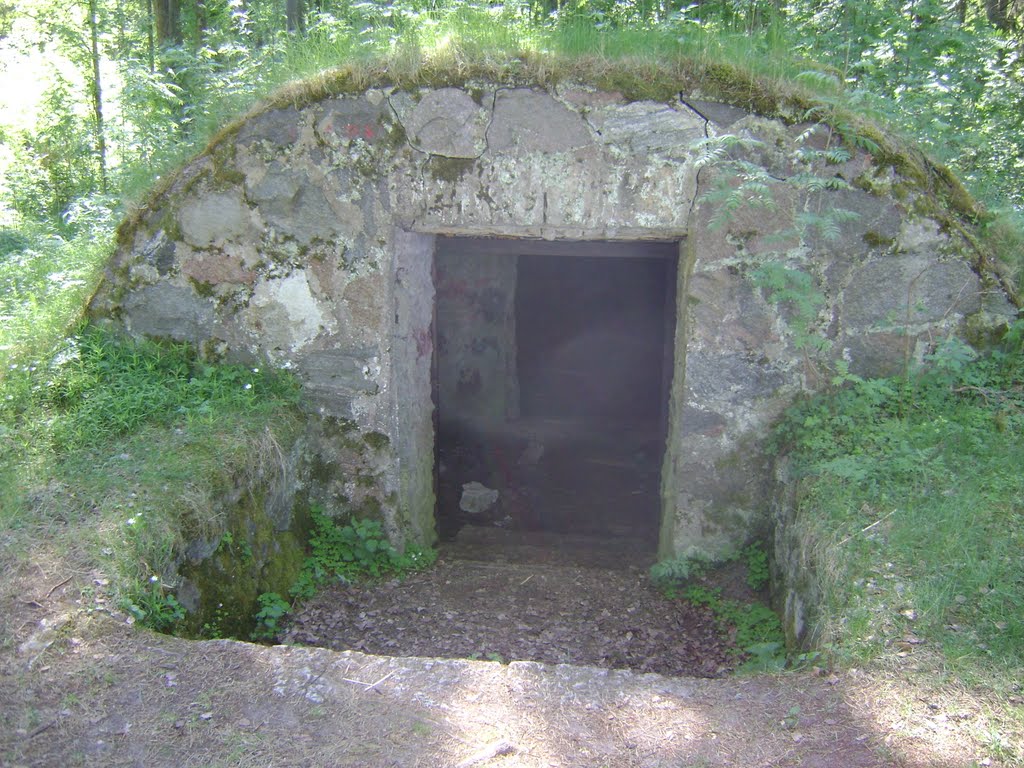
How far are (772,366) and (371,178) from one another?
2.07 meters

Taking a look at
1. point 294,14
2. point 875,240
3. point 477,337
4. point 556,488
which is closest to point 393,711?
point 875,240

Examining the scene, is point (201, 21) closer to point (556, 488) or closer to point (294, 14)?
point (294, 14)

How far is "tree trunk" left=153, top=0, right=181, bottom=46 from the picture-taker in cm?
766

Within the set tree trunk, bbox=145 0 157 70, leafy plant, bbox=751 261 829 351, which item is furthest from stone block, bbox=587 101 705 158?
tree trunk, bbox=145 0 157 70

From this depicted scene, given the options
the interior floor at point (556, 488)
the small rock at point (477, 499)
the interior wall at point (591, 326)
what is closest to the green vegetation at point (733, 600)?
the interior floor at point (556, 488)

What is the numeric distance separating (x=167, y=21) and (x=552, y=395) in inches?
212

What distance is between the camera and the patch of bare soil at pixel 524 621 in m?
3.40

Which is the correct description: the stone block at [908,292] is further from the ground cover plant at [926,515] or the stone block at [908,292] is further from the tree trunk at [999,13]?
the tree trunk at [999,13]

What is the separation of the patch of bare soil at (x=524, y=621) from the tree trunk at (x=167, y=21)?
20.8 ft

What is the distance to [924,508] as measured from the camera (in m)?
2.93

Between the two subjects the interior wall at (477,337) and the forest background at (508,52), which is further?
the interior wall at (477,337)

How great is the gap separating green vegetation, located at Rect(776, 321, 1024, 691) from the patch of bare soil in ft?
2.67

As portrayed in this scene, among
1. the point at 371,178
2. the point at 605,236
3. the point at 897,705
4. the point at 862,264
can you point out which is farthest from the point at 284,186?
the point at 897,705

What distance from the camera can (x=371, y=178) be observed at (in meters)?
3.67
